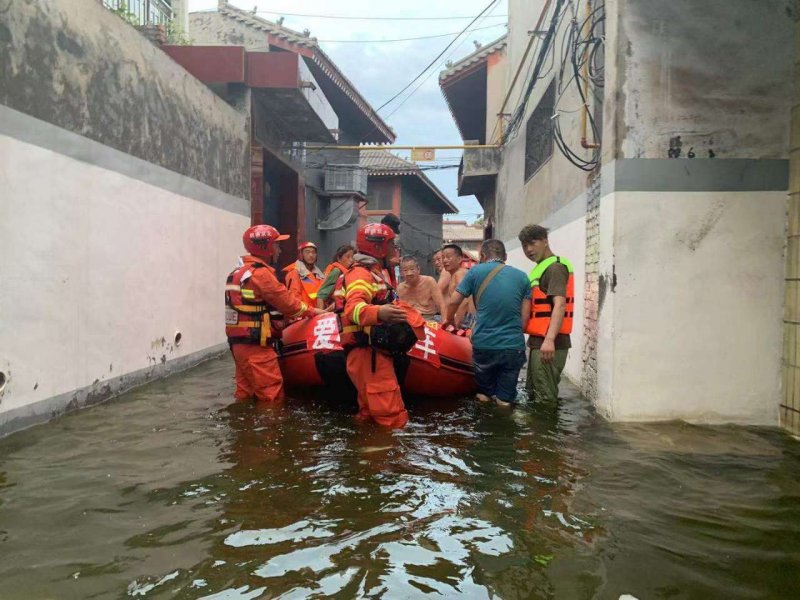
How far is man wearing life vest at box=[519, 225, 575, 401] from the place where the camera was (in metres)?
4.89

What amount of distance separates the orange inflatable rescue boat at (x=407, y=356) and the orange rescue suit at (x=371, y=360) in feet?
2.62

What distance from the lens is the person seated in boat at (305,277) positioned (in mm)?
7105

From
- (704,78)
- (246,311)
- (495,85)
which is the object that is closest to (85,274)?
(246,311)

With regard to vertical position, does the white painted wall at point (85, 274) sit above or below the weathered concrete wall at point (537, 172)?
below

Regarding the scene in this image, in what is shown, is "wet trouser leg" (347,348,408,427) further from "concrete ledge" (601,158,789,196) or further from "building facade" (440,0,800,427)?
"concrete ledge" (601,158,789,196)

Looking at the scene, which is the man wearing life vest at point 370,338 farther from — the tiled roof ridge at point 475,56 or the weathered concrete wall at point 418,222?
the weathered concrete wall at point 418,222

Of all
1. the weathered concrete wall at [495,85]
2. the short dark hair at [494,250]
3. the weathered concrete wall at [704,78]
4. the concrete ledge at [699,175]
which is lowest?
the short dark hair at [494,250]

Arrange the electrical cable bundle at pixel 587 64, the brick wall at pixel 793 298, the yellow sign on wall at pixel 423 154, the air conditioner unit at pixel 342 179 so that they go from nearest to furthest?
the brick wall at pixel 793 298 → the electrical cable bundle at pixel 587 64 → the yellow sign on wall at pixel 423 154 → the air conditioner unit at pixel 342 179

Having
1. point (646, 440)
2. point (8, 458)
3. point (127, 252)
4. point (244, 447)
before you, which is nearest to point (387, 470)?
point (244, 447)

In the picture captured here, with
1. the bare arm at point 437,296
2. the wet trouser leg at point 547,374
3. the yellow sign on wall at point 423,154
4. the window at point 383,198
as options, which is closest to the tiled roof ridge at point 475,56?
the yellow sign on wall at point 423,154

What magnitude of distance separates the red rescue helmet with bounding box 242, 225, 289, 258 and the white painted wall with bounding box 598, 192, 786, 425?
2.75 m

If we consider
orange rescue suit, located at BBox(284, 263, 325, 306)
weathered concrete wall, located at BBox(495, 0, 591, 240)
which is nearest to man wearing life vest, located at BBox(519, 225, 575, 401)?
weathered concrete wall, located at BBox(495, 0, 591, 240)

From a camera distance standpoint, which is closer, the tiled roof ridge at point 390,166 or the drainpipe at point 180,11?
Answer: the drainpipe at point 180,11

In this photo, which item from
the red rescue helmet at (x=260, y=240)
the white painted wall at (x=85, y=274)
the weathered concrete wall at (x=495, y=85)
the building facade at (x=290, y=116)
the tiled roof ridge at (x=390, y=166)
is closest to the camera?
the white painted wall at (x=85, y=274)
